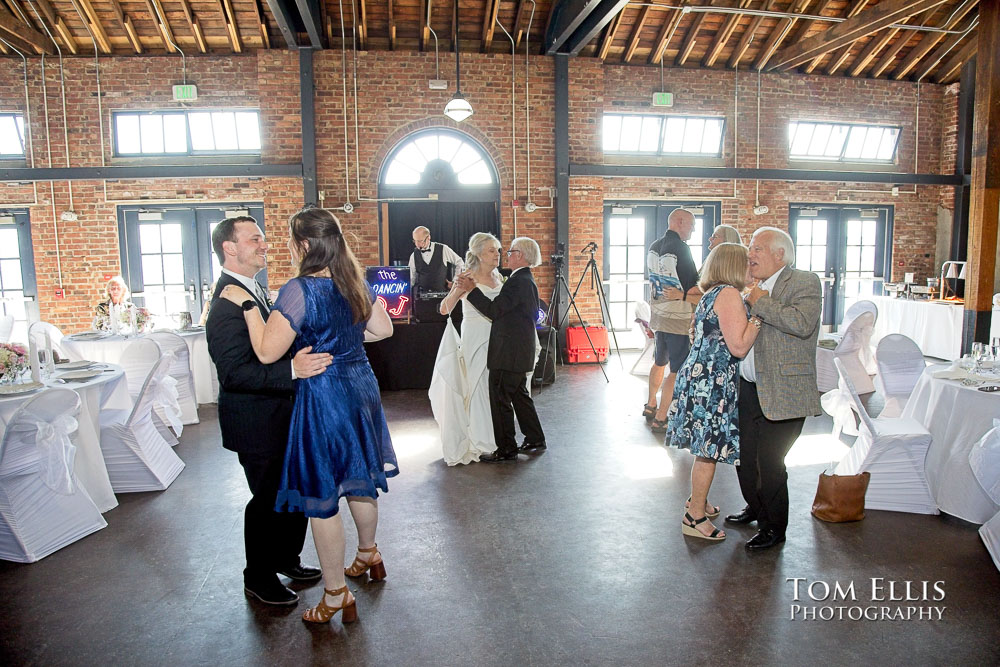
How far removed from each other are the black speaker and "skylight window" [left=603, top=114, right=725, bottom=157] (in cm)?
378

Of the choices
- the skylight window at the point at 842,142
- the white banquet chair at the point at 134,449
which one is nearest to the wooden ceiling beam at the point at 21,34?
the white banquet chair at the point at 134,449

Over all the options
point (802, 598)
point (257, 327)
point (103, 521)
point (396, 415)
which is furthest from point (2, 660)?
point (396, 415)

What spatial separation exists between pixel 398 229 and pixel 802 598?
24.3 feet

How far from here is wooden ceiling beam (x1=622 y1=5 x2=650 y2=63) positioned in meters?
8.84

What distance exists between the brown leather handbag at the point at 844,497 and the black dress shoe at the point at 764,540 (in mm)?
449

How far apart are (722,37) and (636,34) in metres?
1.24

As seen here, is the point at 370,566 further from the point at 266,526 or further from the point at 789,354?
the point at 789,354

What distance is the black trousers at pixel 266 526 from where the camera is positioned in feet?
8.84

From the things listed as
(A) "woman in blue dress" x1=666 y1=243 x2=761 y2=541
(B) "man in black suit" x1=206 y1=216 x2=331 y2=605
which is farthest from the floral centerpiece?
(A) "woman in blue dress" x1=666 y1=243 x2=761 y2=541

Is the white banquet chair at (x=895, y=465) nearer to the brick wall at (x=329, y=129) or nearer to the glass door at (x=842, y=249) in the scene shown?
the brick wall at (x=329, y=129)

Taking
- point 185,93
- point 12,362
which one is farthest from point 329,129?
point 12,362

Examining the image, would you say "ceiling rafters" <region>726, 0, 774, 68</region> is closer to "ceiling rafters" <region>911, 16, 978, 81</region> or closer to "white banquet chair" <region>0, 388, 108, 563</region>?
"ceiling rafters" <region>911, 16, 978, 81</region>

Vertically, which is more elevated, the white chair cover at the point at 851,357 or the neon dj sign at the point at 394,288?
the neon dj sign at the point at 394,288

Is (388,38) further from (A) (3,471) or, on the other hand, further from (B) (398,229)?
(A) (3,471)
